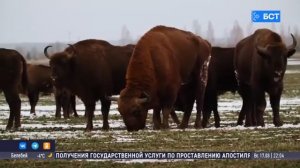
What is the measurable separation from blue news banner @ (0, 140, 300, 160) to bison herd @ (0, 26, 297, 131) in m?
4.59

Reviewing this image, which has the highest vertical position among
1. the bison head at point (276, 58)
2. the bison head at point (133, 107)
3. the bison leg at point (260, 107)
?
the bison head at point (276, 58)

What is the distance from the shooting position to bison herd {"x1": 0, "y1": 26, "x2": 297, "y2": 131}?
57.5ft

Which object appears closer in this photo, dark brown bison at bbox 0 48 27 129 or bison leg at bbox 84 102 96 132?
bison leg at bbox 84 102 96 132

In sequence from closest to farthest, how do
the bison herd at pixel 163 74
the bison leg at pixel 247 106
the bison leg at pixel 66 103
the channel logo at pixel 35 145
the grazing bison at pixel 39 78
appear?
1. the channel logo at pixel 35 145
2. the bison herd at pixel 163 74
3. the bison leg at pixel 247 106
4. the bison leg at pixel 66 103
5. the grazing bison at pixel 39 78

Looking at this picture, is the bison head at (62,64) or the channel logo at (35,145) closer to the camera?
the channel logo at (35,145)

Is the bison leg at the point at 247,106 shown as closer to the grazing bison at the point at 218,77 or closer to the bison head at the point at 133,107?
the grazing bison at the point at 218,77

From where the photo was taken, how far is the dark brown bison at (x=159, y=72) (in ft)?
56.0

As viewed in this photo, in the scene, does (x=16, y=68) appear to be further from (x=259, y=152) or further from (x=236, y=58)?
(x=259, y=152)

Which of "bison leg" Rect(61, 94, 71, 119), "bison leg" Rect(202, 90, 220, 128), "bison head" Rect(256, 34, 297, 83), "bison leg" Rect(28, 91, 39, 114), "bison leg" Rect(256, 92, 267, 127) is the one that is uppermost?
"bison head" Rect(256, 34, 297, 83)

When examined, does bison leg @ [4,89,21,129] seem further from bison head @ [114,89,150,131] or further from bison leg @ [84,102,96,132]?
bison head @ [114,89,150,131]

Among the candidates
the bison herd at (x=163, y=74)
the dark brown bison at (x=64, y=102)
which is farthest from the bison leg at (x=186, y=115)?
the dark brown bison at (x=64, y=102)

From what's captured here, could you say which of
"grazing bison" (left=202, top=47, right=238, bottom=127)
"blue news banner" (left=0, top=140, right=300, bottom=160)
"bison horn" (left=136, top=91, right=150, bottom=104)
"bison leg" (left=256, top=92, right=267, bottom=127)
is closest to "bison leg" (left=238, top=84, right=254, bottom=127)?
"grazing bison" (left=202, top=47, right=238, bottom=127)

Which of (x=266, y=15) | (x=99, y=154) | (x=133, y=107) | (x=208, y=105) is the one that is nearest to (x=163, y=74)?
(x=133, y=107)

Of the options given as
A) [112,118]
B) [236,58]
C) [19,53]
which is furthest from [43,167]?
[112,118]
